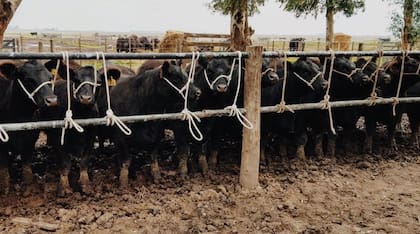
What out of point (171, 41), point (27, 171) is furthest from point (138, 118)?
point (171, 41)

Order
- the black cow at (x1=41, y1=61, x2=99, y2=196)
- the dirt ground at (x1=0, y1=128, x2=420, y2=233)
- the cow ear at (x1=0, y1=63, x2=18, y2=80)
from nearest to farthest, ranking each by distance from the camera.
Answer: the dirt ground at (x1=0, y1=128, x2=420, y2=233) < the cow ear at (x1=0, y1=63, x2=18, y2=80) < the black cow at (x1=41, y1=61, x2=99, y2=196)

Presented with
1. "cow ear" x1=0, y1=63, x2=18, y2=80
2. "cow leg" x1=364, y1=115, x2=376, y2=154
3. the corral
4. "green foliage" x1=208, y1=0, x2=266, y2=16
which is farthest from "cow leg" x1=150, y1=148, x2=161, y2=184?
"green foliage" x1=208, y1=0, x2=266, y2=16

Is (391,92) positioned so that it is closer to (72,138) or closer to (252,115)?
(252,115)

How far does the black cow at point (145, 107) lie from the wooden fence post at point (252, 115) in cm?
85

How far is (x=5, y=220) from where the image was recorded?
14.4 ft

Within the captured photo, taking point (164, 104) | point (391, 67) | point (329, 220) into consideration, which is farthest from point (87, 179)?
point (391, 67)

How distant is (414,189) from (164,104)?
3.35 metres

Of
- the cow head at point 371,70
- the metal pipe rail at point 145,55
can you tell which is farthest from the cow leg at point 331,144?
the metal pipe rail at point 145,55

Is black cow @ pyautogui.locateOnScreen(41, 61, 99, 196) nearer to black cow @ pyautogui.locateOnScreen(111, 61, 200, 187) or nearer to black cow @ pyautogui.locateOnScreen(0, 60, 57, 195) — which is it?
black cow @ pyautogui.locateOnScreen(0, 60, 57, 195)

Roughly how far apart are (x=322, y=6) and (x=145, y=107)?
17.7 metres

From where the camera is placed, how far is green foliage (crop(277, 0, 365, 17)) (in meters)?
20.7

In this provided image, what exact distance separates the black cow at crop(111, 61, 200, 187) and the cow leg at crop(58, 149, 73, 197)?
651mm

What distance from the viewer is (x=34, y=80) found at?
4.49 meters

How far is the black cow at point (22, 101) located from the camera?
4.45m
